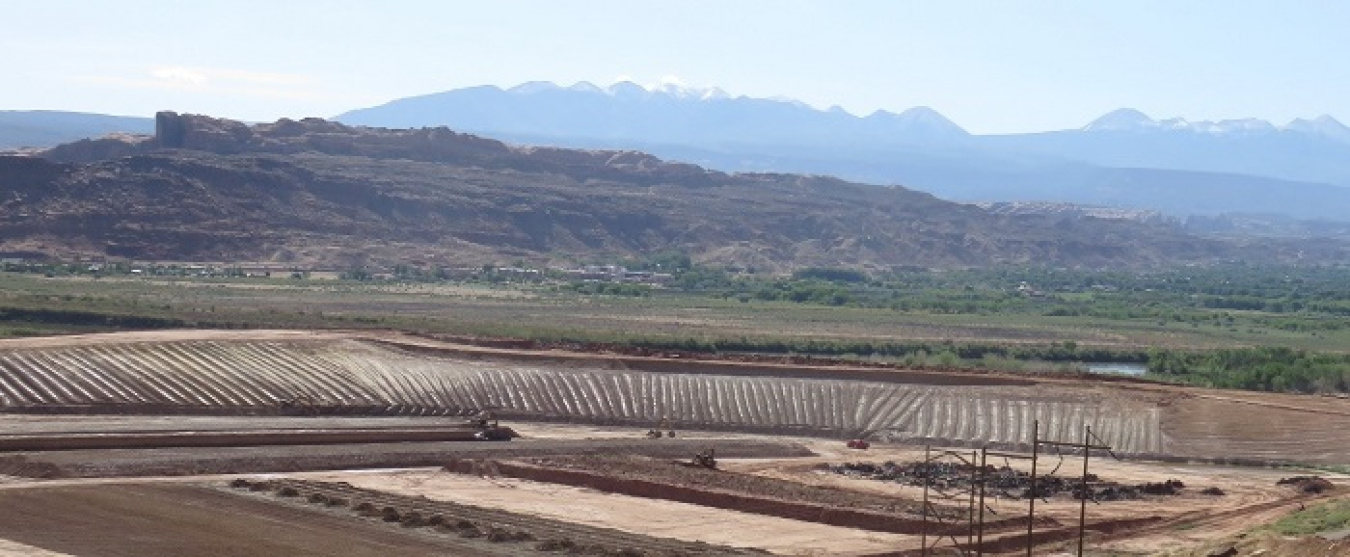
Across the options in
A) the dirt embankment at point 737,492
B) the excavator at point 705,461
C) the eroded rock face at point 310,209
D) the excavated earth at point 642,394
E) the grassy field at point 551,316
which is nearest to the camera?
the dirt embankment at point 737,492

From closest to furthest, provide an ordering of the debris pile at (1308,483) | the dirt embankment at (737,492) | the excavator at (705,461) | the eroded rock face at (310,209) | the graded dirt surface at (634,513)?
the graded dirt surface at (634,513) < the dirt embankment at (737,492) < the debris pile at (1308,483) < the excavator at (705,461) < the eroded rock face at (310,209)

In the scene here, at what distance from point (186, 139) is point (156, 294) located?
69072 millimetres

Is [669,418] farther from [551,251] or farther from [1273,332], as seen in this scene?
[551,251]

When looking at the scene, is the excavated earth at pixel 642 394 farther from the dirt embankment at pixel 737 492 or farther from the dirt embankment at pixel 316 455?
the dirt embankment at pixel 737 492

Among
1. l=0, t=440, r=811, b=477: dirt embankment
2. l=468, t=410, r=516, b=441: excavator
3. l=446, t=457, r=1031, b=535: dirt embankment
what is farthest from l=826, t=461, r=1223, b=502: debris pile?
l=468, t=410, r=516, b=441: excavator

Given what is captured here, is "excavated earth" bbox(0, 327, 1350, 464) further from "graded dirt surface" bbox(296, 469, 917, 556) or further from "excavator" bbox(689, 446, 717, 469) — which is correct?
"graded dirt surface" bbox(296, 469, 917, 556)

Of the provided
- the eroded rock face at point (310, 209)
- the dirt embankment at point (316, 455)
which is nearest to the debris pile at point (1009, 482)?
the dirt embankment at point (316, 455)

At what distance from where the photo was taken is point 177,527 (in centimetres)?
4259

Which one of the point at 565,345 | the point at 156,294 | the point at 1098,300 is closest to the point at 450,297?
the point at 156,294

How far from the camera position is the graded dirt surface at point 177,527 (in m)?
39.9

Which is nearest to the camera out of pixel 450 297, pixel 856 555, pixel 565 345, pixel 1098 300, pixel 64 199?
pixel 856 555

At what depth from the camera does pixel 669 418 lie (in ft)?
238

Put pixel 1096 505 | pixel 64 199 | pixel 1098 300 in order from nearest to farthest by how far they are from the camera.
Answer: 1. pixel 1096 505
2. pixel 64 199
3. pixel 1098 300

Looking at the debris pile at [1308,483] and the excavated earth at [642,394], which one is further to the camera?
the excavated earth at [642,394]
